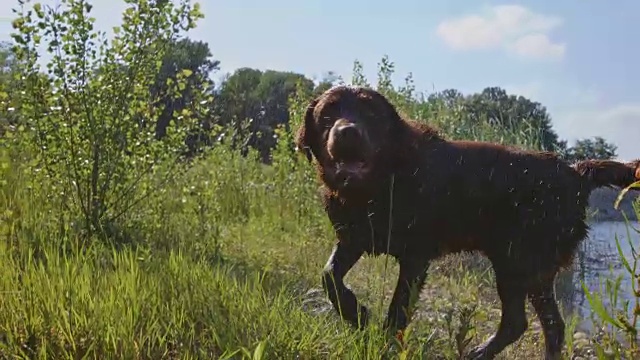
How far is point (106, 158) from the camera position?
19.4ft

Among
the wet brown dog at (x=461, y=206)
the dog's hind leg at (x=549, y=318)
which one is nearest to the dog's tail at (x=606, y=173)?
the wet brown dog at (x=461, y=206)

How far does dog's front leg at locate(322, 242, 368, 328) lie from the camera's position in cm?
414

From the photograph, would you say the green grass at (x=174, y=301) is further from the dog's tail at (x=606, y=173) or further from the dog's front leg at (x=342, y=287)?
the dog's tail at (x=606, y=173)

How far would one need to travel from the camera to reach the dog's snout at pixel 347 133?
4.23 m

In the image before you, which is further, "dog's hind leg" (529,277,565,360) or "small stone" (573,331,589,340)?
"small stone" (573,331,589,340)

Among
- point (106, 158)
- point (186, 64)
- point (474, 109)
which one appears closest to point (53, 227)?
point (106, 158)

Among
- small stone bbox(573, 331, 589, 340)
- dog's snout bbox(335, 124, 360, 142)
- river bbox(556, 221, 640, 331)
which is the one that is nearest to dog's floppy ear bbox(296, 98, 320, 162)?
dog's snout bbox(335, 124, 360, 142)

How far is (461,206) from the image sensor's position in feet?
14.6

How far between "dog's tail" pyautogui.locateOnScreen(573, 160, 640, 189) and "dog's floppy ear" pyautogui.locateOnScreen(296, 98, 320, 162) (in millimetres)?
1521

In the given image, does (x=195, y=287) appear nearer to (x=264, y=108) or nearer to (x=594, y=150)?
(x=594, y=150)

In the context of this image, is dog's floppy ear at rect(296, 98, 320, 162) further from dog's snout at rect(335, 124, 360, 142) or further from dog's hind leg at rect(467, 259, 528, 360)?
dog's hind leg at rect(467, 259, 528, 360)

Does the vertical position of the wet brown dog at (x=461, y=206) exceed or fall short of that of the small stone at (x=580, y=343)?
it exceeds it

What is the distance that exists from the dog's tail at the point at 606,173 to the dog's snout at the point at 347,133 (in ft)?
4.21

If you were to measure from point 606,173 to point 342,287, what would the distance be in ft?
5.25
